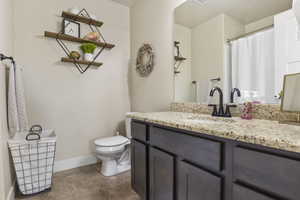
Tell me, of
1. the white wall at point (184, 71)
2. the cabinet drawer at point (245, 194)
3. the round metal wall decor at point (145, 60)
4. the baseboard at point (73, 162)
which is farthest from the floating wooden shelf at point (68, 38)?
the cabinet drawer at point (245, 194)

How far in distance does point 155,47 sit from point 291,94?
5.45ft

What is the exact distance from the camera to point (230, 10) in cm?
151

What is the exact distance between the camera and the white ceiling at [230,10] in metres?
1.25

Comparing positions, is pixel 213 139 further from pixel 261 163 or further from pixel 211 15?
pixel 211 15

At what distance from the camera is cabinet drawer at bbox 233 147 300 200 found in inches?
23.7

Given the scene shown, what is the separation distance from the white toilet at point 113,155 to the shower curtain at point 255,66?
1.50 m

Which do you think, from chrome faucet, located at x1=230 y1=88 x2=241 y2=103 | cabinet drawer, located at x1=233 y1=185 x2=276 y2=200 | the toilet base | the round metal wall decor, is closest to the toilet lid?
the toilet base

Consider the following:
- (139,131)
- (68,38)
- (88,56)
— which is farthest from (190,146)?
(68,38)

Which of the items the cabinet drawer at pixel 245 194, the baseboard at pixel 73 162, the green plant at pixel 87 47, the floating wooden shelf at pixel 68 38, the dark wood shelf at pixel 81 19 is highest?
the dark wood shelf at pixel 81 19

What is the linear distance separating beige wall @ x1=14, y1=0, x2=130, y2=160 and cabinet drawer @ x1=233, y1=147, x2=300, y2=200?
2211 mm

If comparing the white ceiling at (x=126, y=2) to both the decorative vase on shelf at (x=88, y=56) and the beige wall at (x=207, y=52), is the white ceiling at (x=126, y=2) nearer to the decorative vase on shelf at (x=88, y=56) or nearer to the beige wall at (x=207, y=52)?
the decorative vase on shelf at (x=88, y=56)

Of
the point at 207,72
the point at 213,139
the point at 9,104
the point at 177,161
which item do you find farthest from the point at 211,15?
the point at 9,104

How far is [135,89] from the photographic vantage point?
9.12ft

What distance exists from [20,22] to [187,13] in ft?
6.67
